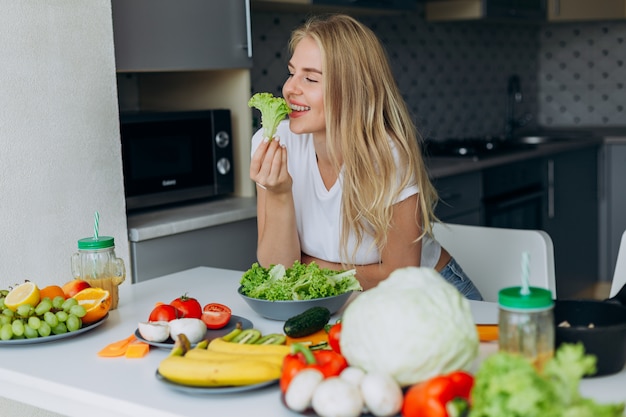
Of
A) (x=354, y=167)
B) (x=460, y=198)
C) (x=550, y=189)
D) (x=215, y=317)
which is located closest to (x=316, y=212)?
(x=354, y=167)

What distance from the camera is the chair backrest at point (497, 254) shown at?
6.31 ft

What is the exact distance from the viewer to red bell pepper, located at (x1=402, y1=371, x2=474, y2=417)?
96 cm

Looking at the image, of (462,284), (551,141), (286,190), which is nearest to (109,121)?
(286,190)

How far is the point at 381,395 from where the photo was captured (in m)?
1.02

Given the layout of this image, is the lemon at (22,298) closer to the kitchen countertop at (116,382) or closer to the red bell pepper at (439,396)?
the kitchen countertop at (116,382)

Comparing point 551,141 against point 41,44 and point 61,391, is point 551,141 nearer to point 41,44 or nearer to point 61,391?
point 41,44

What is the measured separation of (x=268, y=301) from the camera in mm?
1498

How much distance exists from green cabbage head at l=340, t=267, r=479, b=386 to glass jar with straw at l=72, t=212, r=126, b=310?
69cm

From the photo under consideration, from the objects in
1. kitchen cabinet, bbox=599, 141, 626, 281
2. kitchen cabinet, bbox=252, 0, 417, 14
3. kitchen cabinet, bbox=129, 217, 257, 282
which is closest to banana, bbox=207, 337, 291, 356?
kitchen cabinet, bbox=129, 217, 257, 282

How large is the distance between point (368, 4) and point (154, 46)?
3.68 feet

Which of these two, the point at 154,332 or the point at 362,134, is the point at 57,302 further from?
the point at 362,134

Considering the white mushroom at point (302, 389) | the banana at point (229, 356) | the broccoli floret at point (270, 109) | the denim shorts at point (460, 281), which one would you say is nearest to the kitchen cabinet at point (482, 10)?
the denim shorts at point (460, 281)

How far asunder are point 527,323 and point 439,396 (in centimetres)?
16

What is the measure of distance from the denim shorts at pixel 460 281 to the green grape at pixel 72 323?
95cm
